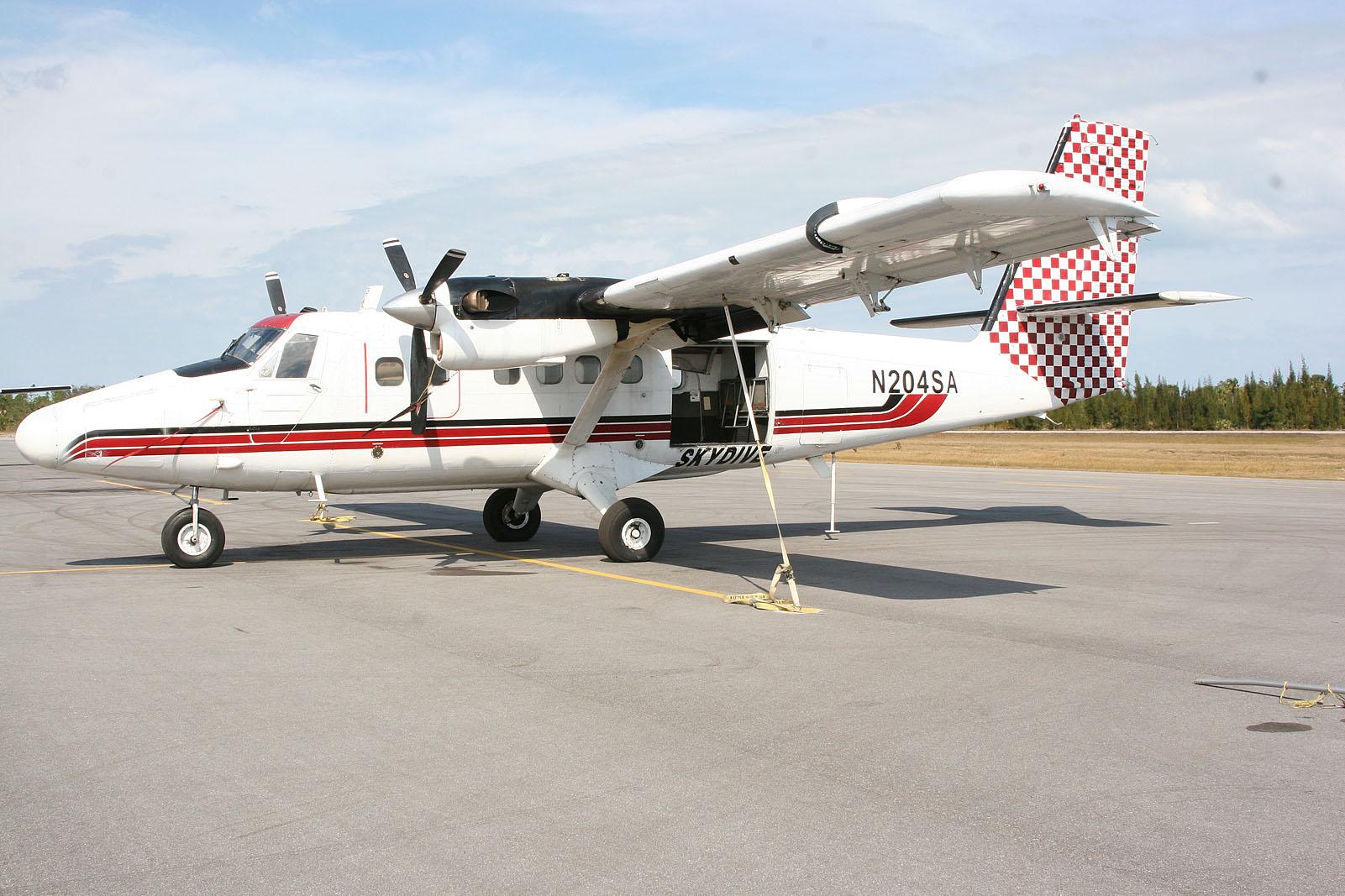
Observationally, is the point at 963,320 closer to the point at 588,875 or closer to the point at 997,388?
the point at 997,388

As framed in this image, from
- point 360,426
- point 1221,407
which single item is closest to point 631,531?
point 360,426

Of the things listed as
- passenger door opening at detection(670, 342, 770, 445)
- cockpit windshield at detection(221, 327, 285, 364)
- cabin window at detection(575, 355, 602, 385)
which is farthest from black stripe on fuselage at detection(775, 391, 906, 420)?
cockpit windshield at detection(221, 327, 285, 364)

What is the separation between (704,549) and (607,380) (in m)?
2.82

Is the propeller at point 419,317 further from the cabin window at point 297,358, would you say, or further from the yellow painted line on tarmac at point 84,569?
the yellow painted line on tarmac at point 84,569

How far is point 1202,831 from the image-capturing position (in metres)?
4.50

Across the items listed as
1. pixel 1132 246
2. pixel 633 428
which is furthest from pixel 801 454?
pixel 1132 246

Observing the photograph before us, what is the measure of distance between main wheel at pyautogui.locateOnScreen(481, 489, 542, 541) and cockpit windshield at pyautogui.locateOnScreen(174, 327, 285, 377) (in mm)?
3999

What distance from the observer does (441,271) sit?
12.1 metres

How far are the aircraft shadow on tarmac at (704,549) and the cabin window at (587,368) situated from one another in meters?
2.35

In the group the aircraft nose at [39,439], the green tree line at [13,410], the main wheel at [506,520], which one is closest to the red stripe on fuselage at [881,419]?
the main wheel at [506,520]

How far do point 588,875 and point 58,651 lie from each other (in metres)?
5.87

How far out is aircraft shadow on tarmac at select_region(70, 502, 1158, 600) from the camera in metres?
11.5

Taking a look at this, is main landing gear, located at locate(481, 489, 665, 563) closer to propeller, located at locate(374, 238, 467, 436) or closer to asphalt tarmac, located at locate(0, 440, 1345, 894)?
asphalt tarmac, located at locate(0, 440, 1345, 894)

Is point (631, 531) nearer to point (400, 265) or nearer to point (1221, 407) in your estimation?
point (400, 265)
